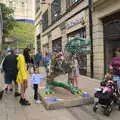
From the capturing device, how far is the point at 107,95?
9.66 m

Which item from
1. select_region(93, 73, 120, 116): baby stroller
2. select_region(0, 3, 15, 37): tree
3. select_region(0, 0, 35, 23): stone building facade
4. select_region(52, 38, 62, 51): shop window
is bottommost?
select_region(93, 73, 120, 116): baby stroller

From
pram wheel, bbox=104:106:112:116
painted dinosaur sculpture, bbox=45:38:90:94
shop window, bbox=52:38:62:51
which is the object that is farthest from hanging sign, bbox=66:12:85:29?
pram wheel, bbox=104:106:112:116

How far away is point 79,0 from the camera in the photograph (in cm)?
2311

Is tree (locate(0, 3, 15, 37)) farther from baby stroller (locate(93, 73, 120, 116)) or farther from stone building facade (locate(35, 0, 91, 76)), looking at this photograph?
baby stroller (locate(93, 73, 120, 116))

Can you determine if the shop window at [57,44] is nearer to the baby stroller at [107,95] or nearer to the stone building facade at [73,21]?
the stone building facade at [73,21]

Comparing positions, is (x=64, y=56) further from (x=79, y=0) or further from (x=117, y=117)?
(x=79, y=0)

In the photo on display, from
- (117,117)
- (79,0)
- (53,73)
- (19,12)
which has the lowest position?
(117,117)

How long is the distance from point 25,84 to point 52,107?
4.39 ft

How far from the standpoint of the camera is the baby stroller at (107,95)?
31.6 feet

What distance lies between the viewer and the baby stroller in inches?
379

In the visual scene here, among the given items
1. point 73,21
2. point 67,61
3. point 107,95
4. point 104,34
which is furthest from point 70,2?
point 107,95

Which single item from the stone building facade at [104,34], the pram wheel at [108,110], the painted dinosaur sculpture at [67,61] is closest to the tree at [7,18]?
the stone building facade at [104,34]

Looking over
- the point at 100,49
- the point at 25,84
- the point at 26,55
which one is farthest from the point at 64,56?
the point at 100,49

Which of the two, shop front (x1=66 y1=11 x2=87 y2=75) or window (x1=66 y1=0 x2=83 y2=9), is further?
window (x1=66 y1=0 x2=83 y2=9)
